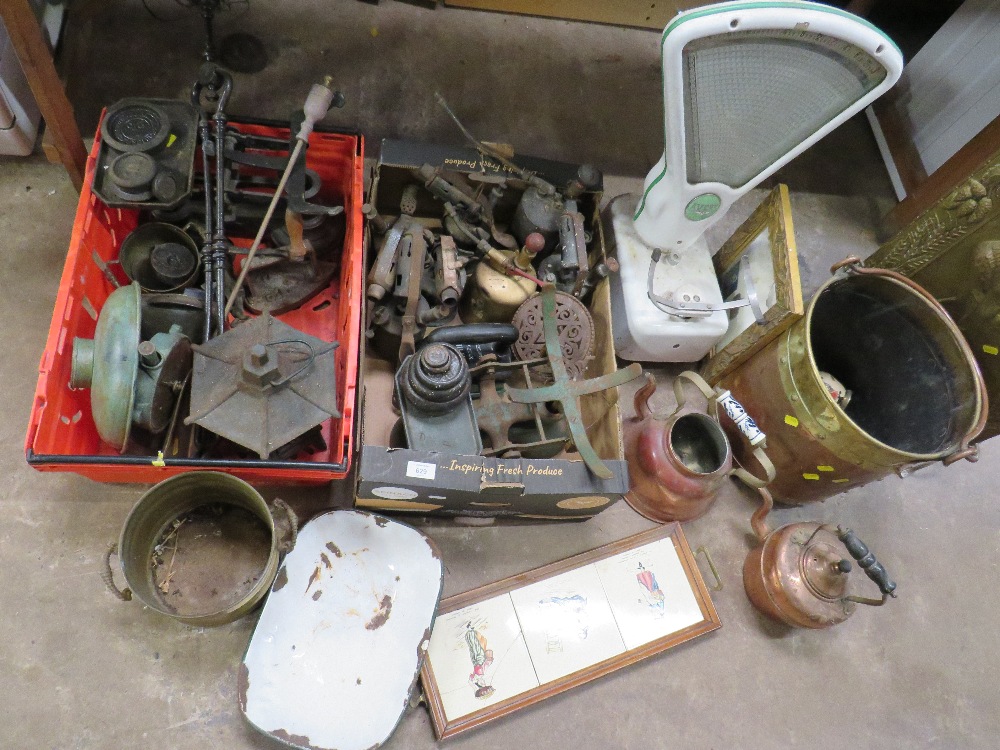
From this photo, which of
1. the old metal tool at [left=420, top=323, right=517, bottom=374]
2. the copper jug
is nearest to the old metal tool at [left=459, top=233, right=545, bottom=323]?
the old metal tool at [left=420, top=323, right=517, bottom=374]

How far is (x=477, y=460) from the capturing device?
169 cm

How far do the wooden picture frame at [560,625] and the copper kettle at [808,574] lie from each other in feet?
0.63

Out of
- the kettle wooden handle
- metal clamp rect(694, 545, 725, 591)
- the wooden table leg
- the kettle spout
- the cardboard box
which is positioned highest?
the wooden table leg

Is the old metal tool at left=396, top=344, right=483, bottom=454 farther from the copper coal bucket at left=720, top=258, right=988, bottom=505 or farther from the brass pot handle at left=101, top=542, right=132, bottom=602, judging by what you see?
the copper coal bucket at left=720, top=258, right=988, bottom=505

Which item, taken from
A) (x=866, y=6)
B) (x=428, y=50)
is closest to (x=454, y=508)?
(x=428, y=50)

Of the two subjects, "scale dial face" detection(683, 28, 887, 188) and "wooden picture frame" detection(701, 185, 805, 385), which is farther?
"wooden picture frame" detection(701, 185, 805, 385)

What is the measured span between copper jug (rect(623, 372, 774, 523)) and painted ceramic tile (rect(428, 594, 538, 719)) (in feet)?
1.89

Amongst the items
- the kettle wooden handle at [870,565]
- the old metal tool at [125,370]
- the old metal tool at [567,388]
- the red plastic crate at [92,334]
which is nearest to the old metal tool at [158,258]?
the red plastic crate at [92,334]

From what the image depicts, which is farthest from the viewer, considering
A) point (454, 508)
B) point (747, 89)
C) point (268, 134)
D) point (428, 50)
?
point (428, 50)

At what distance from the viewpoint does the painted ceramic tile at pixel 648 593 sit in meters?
1.95

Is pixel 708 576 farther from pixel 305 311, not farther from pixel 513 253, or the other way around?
pixel 305 311

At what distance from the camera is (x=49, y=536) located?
1.78 metres

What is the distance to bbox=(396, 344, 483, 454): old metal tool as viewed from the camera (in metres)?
1.74

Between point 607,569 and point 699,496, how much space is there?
362 millimetres
